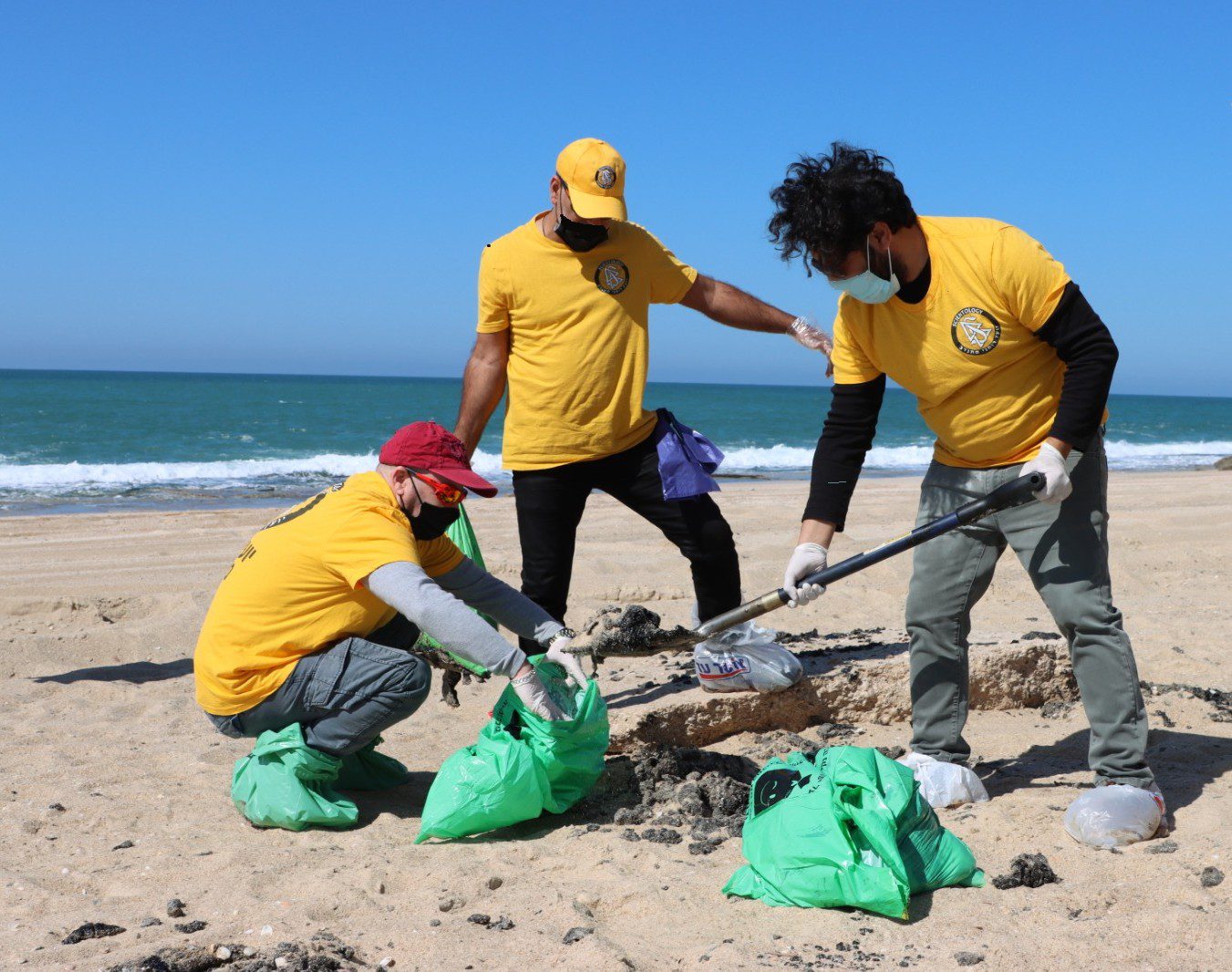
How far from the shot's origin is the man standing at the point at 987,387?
2730 millimetres

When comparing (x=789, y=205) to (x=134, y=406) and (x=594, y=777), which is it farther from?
(x=134, y=406)

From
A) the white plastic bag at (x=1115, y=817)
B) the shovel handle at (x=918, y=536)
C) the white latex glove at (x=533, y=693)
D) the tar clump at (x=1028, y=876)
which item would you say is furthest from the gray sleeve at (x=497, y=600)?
the white plastic bag at (x=1115, y=817)

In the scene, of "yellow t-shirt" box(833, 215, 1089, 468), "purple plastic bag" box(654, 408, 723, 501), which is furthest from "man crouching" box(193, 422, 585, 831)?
"yellow t-shirt" box(833, 215, 1089, 468)

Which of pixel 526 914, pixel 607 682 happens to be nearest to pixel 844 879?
pixel 526 914

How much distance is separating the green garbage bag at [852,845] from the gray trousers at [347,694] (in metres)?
1.08

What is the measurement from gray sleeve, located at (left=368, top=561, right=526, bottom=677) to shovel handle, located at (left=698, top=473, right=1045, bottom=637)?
2.20ft

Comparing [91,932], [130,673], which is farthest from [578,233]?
[130,673]

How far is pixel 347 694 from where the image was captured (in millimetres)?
3182

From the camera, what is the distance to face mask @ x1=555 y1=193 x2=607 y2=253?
374 centimetres

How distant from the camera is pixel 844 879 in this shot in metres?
2.49

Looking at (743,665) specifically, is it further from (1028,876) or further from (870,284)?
(870,284)

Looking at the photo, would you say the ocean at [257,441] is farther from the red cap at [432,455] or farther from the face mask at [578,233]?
the red cap at [432,455]

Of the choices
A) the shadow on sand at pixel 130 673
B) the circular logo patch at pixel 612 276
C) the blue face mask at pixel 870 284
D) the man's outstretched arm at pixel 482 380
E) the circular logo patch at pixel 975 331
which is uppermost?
the circular logo patch at pixel 612 276

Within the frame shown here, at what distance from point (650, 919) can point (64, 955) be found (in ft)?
4.17
